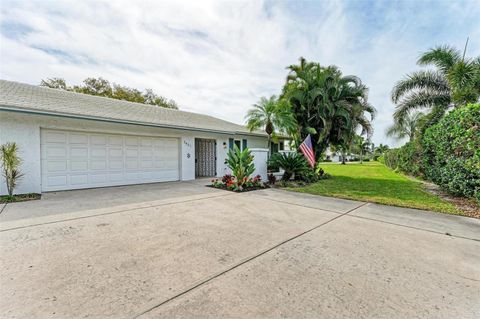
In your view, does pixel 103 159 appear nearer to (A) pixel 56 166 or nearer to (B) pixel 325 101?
(A) pixel 56 166

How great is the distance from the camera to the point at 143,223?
4.83 m

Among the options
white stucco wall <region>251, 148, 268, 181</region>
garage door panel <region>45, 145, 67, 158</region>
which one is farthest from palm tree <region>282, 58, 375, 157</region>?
garage door panel <region>45, 145, 67, 158</region>

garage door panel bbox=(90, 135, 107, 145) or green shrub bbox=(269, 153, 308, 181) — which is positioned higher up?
garage door panel bbox=(90, 135, 107, 145)

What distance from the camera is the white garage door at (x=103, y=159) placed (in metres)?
8.48

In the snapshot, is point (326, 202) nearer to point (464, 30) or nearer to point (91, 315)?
point (91, 315)

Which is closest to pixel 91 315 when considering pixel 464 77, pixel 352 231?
pixel 352 231

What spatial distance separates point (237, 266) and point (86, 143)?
9.26 metres

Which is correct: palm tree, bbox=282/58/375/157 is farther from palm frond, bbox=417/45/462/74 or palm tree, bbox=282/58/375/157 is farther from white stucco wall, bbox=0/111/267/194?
white stucco wall, bbox=0/111/267/194

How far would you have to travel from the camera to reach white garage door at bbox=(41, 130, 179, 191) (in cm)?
848

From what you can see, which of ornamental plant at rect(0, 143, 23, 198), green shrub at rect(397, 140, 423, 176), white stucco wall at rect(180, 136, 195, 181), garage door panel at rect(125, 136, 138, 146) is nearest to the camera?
ornamental plant at rect(0, 143, 23, 198)

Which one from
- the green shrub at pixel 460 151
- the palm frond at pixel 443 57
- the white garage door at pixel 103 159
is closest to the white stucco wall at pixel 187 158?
the white garage door at pixel 103 159

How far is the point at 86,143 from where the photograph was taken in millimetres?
9250

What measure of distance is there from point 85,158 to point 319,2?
11184 mm

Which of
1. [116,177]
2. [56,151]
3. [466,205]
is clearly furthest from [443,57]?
[56,151]
